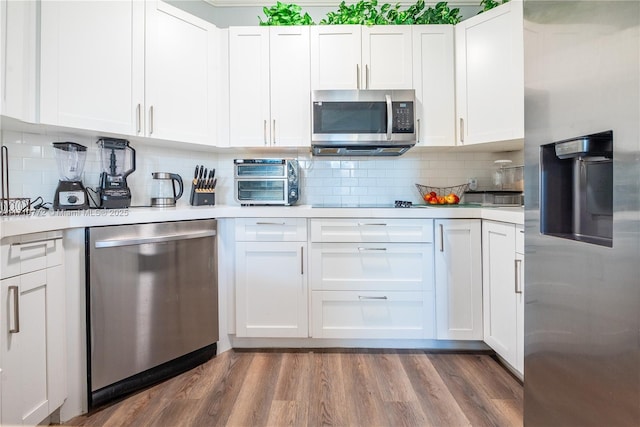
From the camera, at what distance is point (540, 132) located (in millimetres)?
811

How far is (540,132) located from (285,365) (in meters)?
1.70

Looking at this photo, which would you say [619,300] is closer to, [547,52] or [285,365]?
[547,52]

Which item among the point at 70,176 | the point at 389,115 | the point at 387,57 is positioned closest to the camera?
the point at 70,176

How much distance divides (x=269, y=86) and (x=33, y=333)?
1.86 metres

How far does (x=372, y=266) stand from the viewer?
1.97 m

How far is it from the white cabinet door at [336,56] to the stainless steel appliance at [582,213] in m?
1.48

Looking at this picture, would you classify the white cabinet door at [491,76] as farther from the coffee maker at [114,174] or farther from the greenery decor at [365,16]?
the coffee maker at [114,174]

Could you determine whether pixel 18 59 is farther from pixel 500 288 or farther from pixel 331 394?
pixel 500 288

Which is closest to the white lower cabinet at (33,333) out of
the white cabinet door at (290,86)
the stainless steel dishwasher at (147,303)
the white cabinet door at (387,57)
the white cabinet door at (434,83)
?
the stainless steel dishwasher at (147,303)

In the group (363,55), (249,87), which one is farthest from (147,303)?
(363,55)

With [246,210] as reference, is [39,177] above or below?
above

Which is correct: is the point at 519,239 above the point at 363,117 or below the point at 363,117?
below

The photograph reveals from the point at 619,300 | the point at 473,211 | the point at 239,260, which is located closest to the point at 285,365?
the point at 239,260

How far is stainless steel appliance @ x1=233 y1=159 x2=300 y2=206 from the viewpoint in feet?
7.16
